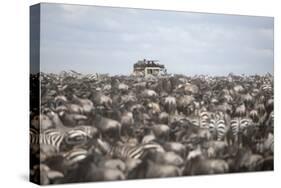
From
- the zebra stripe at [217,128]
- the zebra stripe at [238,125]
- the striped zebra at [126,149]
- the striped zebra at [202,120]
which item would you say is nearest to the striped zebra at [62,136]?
the striped zebra at [126,149]

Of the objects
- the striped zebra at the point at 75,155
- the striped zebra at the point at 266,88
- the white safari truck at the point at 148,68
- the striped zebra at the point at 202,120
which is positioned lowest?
the striped zebra at the point at 75,155

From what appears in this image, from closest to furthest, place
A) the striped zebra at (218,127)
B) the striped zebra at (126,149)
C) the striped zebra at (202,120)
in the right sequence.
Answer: the striped zebra at (126,149)
the striped zebra at (202,120)
the striped zebra at (218,127)

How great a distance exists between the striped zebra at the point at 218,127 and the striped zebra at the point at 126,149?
3.17 feet

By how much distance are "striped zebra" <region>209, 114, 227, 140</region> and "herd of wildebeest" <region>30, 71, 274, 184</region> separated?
2 cm

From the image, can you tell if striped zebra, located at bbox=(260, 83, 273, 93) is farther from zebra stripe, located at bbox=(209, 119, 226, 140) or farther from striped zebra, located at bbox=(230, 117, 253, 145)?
zebra stripe, located at bbox=(209, 119, 226, 140)

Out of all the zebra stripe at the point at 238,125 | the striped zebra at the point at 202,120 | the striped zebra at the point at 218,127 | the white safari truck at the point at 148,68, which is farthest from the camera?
the zebra stripe at the point at 238,125

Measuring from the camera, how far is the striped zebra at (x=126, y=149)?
1034cm

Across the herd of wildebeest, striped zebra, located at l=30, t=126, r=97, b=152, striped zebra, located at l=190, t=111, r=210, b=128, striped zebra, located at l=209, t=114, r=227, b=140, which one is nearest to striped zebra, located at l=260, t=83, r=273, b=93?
the herd of wildebeest

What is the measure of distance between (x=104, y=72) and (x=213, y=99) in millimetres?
1872

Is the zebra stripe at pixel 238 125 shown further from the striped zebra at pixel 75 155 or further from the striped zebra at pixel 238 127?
the striped zebra at pixel 75 155

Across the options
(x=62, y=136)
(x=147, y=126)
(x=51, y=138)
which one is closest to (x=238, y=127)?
(x=147, y=126)

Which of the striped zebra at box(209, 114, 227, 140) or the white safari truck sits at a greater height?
the white safari truck

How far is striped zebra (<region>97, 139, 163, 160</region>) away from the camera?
33.9 ft

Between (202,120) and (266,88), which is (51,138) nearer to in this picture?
(202,120)
